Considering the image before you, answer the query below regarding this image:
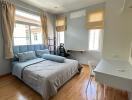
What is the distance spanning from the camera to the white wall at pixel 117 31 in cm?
203

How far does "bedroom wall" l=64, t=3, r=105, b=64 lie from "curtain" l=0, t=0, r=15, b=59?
252cm

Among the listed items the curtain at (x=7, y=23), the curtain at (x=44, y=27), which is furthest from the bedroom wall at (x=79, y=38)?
the curtain at (x=7, y=23)

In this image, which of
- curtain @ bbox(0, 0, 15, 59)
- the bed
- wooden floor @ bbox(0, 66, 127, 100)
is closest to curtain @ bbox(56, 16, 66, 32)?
curtain @ bbox(0, 0, 15, 59)

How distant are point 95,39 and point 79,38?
751mm

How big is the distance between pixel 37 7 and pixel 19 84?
10.3ft

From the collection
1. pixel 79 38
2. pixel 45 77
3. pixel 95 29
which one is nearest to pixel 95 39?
pixel 95 29

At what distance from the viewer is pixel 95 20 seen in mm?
3758

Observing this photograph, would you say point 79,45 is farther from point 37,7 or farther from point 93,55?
point 37,7

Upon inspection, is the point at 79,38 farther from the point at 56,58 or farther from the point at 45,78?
the point at 45,78

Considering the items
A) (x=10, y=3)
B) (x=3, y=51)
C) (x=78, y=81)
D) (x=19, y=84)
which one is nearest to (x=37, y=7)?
(x=10, y=3)

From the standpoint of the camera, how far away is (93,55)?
4.02 metres

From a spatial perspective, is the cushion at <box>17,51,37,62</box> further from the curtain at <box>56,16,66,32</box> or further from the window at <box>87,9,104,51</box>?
the window at <box>87,9,104,51</box>

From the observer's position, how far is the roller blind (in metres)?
3.58

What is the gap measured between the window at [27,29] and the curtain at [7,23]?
346 millimetres
